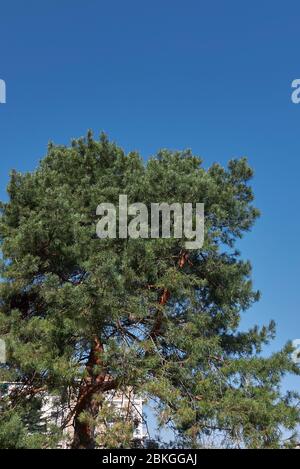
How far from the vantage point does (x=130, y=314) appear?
698 cm

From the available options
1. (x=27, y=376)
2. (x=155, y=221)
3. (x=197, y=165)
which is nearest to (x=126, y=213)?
(x=155, y=221)

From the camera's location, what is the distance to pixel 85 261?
711 cm

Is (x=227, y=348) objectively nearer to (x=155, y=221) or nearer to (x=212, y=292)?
(x=212, y=292)

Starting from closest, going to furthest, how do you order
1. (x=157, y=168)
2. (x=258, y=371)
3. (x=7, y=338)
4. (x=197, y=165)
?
(x=7, y=338), (x=258, y=371), (x=157, y=168), (x=197, y=165)

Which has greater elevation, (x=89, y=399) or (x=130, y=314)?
(x=130, y=314)

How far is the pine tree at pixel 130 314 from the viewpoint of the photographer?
Answer: 21.3ft

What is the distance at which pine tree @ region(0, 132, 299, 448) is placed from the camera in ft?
21.3

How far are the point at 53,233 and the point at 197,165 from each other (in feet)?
9.31

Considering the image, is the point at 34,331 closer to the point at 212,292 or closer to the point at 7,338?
the point at 7,338
